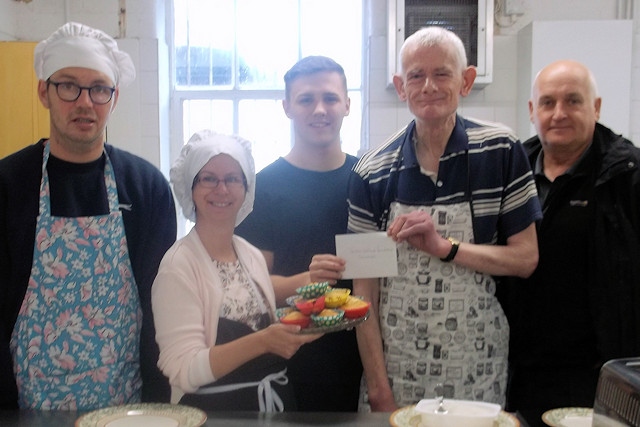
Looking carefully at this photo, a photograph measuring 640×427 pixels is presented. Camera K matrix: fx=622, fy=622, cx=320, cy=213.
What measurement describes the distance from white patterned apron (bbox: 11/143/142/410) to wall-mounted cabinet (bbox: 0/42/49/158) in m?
2.06

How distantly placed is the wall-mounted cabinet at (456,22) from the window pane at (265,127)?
96 centimetres

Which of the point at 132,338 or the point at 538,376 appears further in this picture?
the point at 538,376

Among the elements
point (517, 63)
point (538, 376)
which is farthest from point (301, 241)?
point (517, 63)

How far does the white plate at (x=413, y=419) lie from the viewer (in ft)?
4.15

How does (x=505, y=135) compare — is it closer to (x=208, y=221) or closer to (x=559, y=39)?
(x=208, y=221)

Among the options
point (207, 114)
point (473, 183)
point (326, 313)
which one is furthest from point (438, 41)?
point (207, 114)

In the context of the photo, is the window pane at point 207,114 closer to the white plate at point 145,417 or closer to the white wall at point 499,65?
the white wall at point 499,65

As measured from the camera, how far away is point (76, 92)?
175 centimetres

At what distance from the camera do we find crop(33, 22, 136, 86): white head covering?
68.7 inches

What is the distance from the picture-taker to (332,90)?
2.04 metres

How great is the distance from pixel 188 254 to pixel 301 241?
462 mm

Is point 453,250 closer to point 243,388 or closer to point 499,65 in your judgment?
point 243,388

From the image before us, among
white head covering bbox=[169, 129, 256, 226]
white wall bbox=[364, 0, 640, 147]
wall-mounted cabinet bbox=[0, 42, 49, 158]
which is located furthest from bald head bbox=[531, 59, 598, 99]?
wall-mounted cabinet bbox=[0, 42, 49, 158]

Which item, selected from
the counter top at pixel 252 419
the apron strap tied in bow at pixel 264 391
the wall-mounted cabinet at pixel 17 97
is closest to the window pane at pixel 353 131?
→ the wall-mounted cabinet at pixel 17 97
